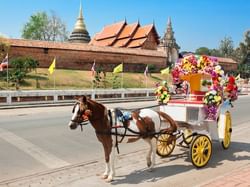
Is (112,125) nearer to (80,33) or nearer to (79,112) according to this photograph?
(79,112)

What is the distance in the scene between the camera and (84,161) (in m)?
7.83

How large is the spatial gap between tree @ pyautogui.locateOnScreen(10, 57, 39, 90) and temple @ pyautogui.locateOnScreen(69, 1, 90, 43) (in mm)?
34309

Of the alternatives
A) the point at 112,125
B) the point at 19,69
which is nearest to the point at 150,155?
the point at 112,125

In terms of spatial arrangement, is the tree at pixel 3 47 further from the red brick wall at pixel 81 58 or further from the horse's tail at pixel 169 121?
the horse's tail at pixel 169 121

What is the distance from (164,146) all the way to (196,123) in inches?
36.4

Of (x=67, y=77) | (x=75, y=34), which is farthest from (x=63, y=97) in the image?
(x=75, y=34)

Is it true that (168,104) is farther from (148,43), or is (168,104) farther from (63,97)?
(148,43)

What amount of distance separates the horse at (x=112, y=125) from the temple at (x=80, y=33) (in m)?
68.3

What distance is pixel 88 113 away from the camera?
5.98 metres

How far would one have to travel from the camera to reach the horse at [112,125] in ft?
19.6

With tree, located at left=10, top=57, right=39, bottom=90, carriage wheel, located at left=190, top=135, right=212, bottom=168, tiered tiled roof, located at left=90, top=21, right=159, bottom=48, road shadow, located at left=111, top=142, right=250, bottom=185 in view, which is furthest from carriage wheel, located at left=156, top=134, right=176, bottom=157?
tiered tiled roof, located at left=90, top=21, right=159, bottom=48

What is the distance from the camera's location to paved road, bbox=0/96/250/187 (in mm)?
6426

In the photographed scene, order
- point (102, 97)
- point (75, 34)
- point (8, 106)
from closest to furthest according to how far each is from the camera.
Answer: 1. point (8, 106)
2. point (102, 97)
3. point (75, 34)

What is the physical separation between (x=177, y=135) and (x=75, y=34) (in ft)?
225
